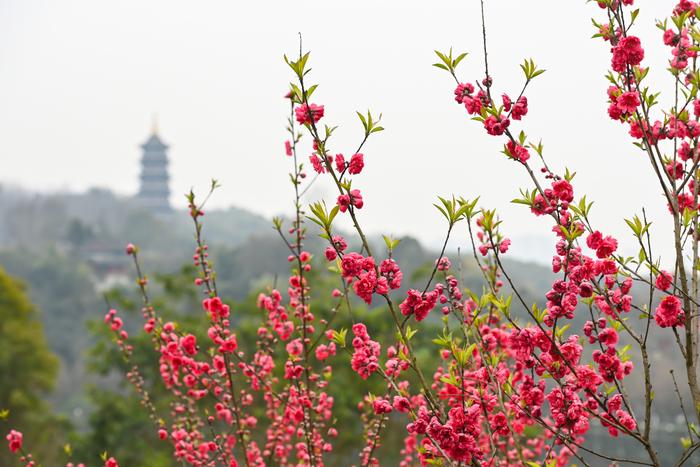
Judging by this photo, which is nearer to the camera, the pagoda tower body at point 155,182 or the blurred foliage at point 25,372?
the blurred foliage at point 25,372

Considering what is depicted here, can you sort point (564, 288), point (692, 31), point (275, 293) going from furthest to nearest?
point (275, 293) → point (692, 31) → point (564, 288)

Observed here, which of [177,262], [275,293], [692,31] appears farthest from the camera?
[177,262]

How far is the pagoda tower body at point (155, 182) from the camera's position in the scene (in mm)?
76375

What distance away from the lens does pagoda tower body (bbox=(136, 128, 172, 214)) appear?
76.4m

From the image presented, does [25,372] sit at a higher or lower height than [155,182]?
lower

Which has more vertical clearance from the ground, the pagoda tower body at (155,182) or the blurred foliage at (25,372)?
the pagoda tower body at (155,182)

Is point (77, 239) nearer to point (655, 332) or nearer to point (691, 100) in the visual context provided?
point (655, 332)

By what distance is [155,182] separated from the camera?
78312mm

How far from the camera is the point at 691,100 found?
8.25 feet

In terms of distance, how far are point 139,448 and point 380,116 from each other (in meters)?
13.0

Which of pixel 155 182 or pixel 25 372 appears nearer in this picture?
pixel 25 372

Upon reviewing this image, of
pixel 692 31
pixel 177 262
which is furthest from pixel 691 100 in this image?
pixel 177 262

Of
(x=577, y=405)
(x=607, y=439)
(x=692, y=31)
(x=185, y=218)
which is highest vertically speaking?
(x=185, y=218)

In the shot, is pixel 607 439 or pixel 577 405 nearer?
pixel 577 405
